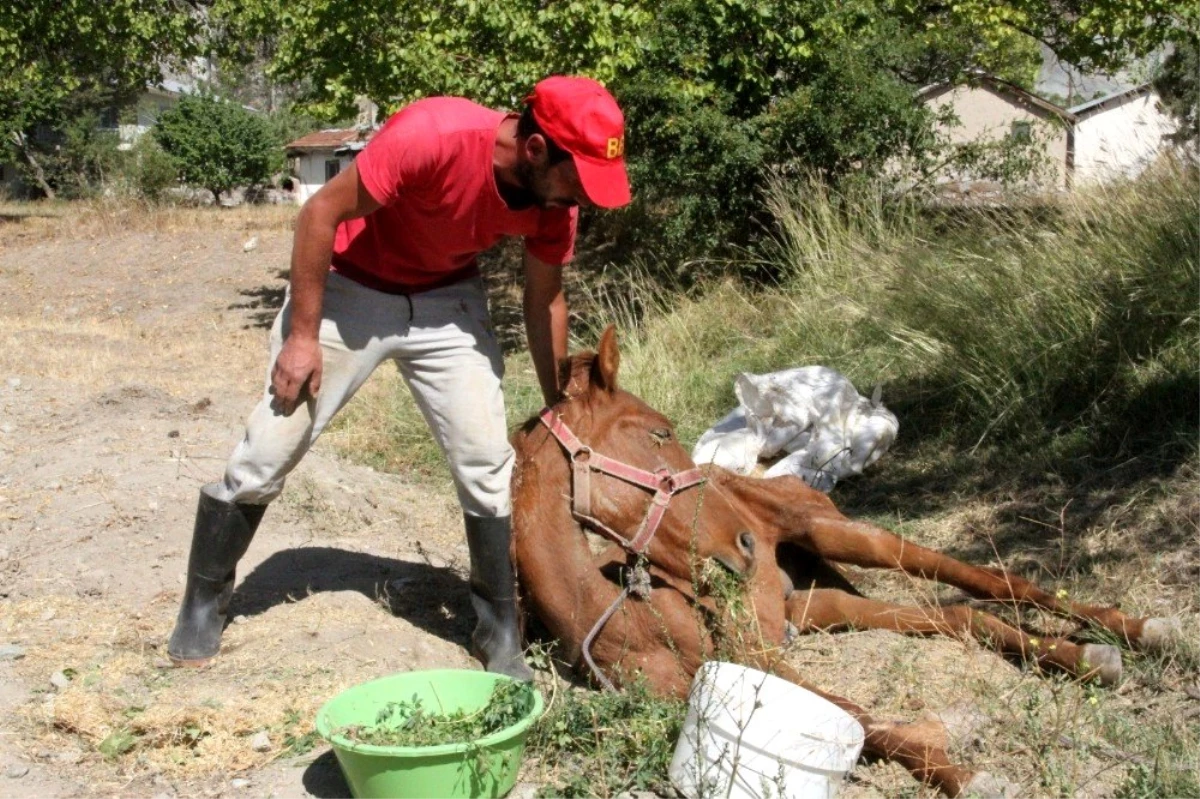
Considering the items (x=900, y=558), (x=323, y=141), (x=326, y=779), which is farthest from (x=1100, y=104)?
(x=323, y=141)

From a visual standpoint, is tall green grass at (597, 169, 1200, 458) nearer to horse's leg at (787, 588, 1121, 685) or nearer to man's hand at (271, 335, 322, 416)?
horse's leg at (787, 588, 1121, 685)

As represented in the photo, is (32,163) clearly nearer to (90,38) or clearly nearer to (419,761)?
(90,38)

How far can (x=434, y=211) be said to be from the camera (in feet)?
12.7

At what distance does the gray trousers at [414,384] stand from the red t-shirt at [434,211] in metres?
0.08

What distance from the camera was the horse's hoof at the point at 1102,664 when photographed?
4027 millimetres

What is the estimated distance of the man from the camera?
3.64 meters

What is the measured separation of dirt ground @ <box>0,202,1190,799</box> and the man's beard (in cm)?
162

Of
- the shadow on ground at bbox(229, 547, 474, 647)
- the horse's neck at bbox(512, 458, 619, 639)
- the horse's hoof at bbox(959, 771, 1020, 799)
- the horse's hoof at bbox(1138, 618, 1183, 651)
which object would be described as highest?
the horse's neck at bbox(512, 458, 619, 639)

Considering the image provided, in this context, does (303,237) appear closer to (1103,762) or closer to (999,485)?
(1103,762)

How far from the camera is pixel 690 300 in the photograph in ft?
36.6

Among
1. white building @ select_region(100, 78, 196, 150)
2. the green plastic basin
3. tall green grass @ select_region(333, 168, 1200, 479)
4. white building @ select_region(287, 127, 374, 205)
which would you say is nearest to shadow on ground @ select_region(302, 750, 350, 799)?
the green plastic basin

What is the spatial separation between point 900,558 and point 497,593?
1.53 metres

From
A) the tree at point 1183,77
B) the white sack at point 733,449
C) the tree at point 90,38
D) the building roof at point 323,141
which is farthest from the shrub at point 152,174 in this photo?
the white sack at point 733,449

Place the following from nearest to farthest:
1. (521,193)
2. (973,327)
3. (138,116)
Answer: (521,193), (973,327), (138,116)
